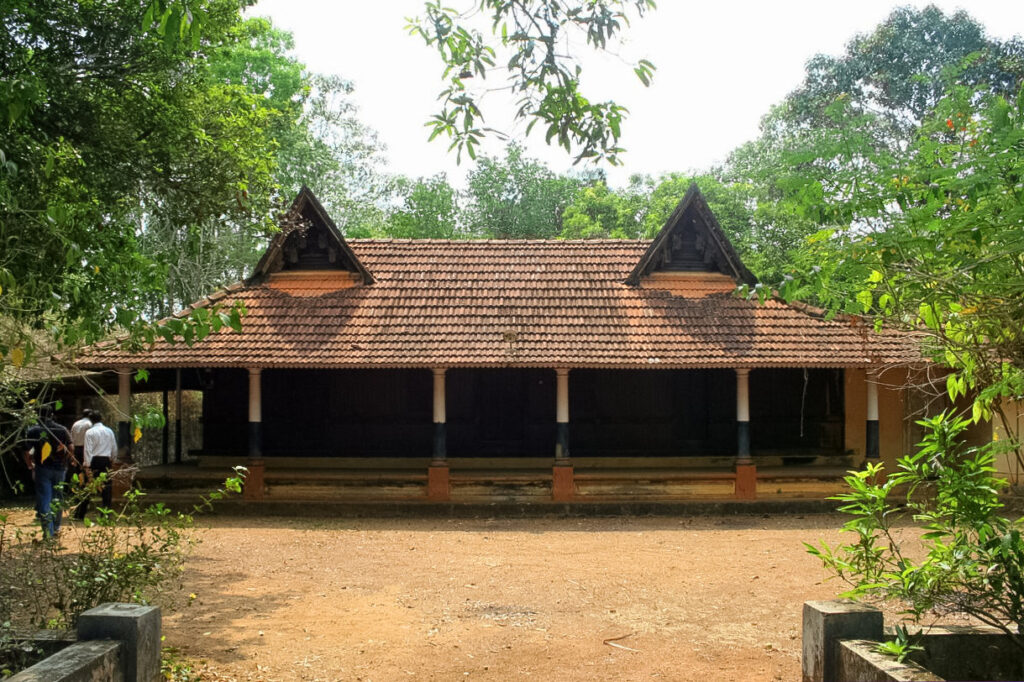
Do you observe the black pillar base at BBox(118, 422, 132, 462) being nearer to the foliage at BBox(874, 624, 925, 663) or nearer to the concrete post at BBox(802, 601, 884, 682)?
the concrete post at BBox(802, 601, 884, 682)

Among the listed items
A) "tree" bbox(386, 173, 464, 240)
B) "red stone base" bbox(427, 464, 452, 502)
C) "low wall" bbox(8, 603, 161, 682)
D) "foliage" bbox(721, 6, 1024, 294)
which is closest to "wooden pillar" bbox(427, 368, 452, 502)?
"red stone base" bbox(427, 464, 452, 502)

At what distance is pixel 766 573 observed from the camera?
32.7 ft

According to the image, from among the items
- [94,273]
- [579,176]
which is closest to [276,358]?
[94,273]

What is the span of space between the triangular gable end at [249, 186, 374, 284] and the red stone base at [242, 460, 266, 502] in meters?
3.56

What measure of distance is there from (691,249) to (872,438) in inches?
180

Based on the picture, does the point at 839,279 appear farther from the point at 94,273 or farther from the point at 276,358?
the point at 276,358

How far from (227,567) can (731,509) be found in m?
7.97

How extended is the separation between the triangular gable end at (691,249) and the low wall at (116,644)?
12144 mm

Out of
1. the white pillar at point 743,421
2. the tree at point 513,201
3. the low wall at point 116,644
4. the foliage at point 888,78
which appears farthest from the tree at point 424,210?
the low wall at point 116,644

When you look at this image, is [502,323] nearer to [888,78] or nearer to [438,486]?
[438,486]

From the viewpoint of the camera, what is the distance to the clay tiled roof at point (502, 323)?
13.9 metres

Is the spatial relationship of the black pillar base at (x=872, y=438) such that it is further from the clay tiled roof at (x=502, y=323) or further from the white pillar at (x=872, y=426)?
the clay tiled roof at (x=502, y=323)

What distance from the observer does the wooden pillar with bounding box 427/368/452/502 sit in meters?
14.3

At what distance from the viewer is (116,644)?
16.0 feet
